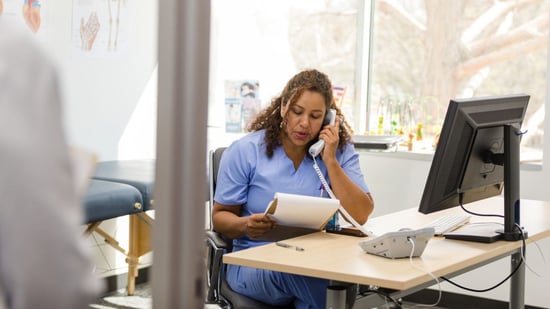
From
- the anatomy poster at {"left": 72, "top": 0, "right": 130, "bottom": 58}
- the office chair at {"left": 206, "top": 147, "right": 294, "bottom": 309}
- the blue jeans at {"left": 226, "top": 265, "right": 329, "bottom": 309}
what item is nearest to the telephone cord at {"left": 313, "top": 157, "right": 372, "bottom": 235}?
the blue jeans at {"left": 226, "top": 265, "right": 329, "bottom": 309}

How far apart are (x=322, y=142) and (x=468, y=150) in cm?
A: 57

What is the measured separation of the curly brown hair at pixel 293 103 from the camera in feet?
9.24

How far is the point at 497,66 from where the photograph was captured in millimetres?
4227

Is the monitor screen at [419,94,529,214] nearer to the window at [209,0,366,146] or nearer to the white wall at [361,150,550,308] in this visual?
the white wall at [361,150,550,308]

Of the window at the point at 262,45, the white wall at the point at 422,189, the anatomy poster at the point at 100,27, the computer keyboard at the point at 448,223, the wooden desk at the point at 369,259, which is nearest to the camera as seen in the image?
the wooden desk at the point at 369,259

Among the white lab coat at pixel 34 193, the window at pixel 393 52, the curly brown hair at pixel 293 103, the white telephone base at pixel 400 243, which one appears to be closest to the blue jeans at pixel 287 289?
the white telephone base at pixel 400 243

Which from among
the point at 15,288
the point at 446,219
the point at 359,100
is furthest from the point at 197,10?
the point at 359,100

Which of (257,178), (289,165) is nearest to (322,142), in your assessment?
(289,165)

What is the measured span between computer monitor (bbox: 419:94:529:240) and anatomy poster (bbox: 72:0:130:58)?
3.29ft

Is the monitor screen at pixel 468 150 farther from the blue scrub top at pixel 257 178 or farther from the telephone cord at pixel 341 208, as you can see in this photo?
the blue scrub top at pixel 257 178

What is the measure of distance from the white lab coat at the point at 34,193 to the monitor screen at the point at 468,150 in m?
1.67

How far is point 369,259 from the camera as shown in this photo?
85.4 inches

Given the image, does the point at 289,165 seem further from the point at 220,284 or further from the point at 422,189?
the point at 422,189

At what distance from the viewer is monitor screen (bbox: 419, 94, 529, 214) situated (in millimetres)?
2299
